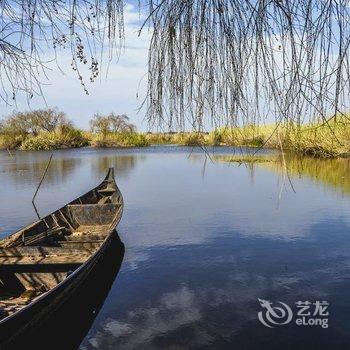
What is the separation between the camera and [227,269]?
10375 millimetres

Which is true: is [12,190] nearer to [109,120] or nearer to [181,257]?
[181,257]

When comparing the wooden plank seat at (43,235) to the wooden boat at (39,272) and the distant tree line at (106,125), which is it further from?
the distant tree line at (106,125)

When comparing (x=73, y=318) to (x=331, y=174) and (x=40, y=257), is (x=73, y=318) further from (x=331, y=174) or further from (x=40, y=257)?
(x=331, y=174)

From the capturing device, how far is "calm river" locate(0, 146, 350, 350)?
23.5ft

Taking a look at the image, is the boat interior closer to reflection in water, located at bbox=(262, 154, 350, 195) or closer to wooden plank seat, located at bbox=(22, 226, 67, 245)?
wooden plank seat, located at bbox=(22, 226, 67, 245)

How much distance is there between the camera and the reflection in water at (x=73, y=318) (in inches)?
259

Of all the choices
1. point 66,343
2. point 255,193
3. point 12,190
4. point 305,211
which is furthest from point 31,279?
point 12,190

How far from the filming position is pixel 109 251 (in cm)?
1216

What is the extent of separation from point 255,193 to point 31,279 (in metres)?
15.2

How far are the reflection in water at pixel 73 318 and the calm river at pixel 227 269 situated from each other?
0.21 meters

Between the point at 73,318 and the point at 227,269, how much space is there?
156 inches

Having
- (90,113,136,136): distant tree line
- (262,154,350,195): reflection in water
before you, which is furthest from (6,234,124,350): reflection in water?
(90,113,136,136): distant tree line

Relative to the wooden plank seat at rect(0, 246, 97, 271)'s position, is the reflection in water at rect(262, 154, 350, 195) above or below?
below

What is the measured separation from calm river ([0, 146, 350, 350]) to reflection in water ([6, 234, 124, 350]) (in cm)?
21
